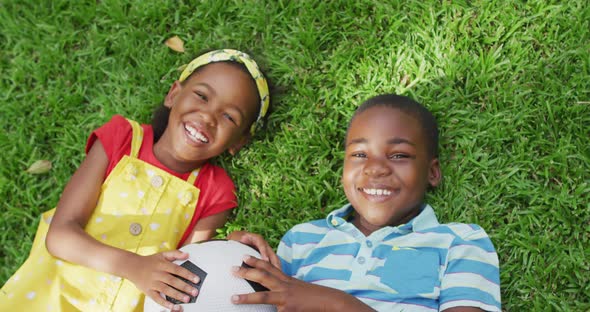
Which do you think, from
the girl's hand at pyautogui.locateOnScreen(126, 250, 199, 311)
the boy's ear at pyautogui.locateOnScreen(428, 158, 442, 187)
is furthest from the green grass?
the girl's hand at pyautogui.locateOnScreen(126, 250, 199, 311)

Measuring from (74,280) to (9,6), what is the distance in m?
1.95

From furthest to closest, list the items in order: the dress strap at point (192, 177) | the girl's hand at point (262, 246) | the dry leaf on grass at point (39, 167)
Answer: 1. the dry leaf on grass at point (39, 167)
2. the dress strap at point (192, 177)
3. the girl's hand at point (262, 246)

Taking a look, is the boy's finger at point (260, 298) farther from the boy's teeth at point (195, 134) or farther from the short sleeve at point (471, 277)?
the boy's teeth at point (195, 134)

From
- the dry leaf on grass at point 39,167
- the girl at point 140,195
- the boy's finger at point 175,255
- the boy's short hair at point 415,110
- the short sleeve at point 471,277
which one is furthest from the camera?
the dry leaf on grass at point 39,167

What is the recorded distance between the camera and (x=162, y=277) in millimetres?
2738

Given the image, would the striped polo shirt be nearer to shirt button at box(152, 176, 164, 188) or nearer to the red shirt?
the red shirt

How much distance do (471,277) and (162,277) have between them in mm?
1325

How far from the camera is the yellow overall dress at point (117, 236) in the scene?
10.4ft

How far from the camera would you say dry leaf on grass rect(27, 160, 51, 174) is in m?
3.74

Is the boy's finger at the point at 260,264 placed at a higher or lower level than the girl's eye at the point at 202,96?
lower

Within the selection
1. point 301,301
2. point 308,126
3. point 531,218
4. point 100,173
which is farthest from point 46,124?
point 531,218

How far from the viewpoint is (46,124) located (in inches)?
150

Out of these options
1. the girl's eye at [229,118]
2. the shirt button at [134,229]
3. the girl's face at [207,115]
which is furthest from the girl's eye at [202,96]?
the shirt button at [134,229]

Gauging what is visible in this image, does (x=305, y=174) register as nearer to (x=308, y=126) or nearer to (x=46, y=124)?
(x=308, y=126)
